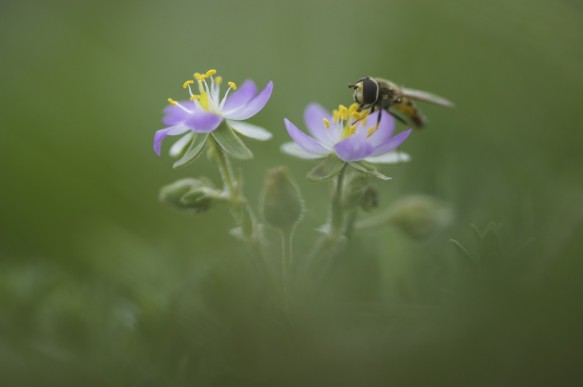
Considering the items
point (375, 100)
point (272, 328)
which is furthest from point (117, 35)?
point (272, 328)

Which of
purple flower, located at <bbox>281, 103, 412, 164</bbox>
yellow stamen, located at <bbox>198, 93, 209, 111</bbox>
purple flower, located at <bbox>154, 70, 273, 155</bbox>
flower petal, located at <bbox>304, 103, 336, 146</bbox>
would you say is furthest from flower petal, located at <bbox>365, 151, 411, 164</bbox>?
yellow stamen, located at <bbox>198, 93, 209, 111</bbox>

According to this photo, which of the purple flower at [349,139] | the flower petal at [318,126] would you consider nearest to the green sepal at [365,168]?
the purple flower at [349,139]

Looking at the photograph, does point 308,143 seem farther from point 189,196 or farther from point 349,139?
point 189,196

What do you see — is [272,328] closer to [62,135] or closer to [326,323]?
[326,323]

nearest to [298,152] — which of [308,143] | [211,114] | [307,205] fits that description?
[308,143]

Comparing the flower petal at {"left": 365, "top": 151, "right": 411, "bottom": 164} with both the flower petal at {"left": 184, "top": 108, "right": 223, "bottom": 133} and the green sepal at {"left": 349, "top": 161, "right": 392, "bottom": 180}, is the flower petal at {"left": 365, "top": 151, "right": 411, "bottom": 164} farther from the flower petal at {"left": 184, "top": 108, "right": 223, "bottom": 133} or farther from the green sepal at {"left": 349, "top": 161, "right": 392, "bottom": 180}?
the flower petal at {"left": 184, "top": 108, "right": 223, "bottom": 133}

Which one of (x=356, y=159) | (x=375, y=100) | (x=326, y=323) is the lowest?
(x=326, y=323)
